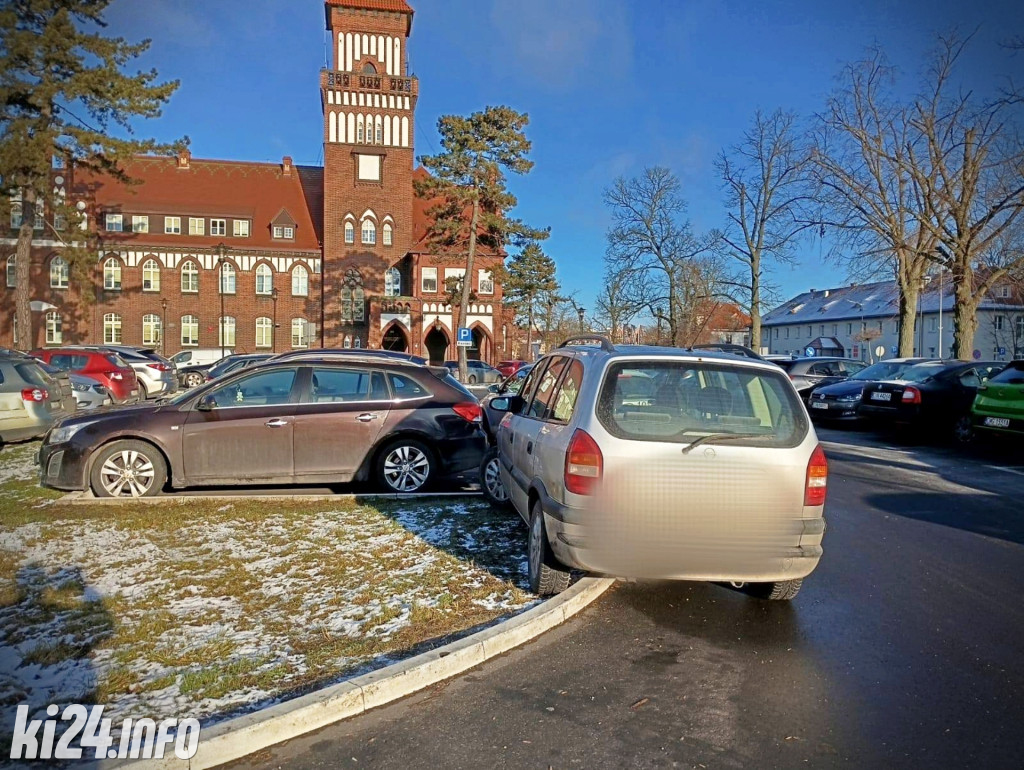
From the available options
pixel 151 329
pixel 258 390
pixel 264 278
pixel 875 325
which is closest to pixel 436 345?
pixel 264 278

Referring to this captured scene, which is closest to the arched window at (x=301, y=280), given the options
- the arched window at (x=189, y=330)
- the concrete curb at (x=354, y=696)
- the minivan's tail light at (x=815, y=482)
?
the arched window at (x=189, y=330)

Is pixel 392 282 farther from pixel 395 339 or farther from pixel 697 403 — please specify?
pixel 697 403

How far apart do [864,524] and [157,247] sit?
2093 inches

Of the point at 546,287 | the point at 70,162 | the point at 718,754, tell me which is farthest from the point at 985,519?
the point at 546,287

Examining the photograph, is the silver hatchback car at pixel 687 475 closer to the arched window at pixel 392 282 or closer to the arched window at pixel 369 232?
the arched window at pixel 392 282

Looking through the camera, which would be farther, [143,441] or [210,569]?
[143,441]

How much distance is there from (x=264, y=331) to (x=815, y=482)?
52.5m

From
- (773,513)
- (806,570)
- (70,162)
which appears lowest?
(806,570)

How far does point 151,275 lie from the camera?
51.3 metres

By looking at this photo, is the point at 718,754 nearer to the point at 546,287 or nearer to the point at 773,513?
the point at 773,513

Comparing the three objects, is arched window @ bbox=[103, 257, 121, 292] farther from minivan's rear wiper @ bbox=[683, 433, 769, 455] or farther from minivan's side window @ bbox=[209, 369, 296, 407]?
minivan's rear wiper @ bbox=[683, 433, 769, 455]

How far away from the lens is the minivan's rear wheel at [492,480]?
7.99 m

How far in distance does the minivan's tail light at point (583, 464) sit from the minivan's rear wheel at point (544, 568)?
549 millimetres

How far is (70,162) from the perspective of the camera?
29.1 metres
